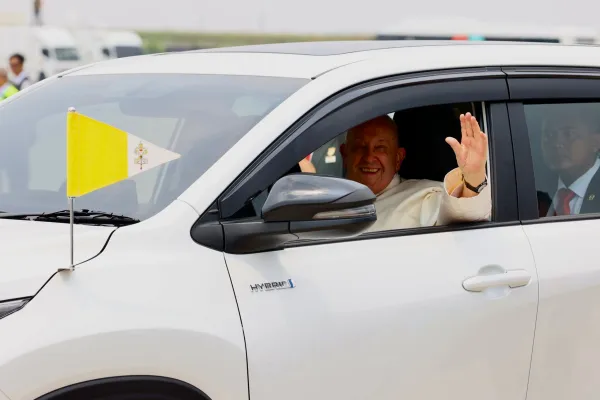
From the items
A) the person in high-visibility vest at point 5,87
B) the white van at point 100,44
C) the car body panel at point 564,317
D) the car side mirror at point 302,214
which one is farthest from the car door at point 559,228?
the white van at point 100,44

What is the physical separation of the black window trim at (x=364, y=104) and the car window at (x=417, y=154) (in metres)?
0.16

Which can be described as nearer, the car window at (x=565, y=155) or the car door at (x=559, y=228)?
the car door at (x=559, y=228)

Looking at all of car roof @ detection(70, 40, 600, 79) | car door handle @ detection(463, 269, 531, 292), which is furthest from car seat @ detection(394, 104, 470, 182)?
car door handle @ detection(463, 269, 531, 292)

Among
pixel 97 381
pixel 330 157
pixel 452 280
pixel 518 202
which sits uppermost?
pixel 330 157

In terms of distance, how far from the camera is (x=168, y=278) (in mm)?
2549

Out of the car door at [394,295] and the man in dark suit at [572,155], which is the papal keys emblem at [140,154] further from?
the man in dark suit at [572,155]

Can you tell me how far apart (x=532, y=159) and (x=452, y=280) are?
61 cm

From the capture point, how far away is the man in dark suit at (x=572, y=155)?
3498mm

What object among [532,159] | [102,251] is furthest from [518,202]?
[102,251]

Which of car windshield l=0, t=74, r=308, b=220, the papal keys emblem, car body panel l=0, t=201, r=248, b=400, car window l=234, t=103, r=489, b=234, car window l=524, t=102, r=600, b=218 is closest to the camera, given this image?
car body panel l=0, t=201, r=248, b=400

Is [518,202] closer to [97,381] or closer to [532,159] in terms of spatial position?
[532,159]

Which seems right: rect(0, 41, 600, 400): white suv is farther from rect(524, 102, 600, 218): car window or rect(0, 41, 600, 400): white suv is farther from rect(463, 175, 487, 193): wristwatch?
rect(463, 175, 487, 193): wristwatch

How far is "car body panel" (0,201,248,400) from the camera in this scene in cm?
232

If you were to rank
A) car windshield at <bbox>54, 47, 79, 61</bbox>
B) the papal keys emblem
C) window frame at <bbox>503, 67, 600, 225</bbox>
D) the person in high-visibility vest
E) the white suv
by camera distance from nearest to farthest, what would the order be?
the white suv → the papal keys emblem → window frame at <bbox>503, 67, 600, 225</bbox> → the person in high-visibility vest → car windshield at <bbox>54, 47, 79, 61</bbox>
